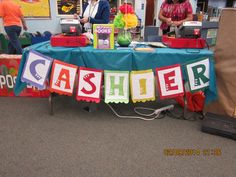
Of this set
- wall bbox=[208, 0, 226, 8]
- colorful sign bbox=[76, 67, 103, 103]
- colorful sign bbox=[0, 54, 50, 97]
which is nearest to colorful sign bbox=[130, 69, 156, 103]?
colorful sign bbox=[76, 67, 103, 103]

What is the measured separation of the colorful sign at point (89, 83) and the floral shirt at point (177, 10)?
45.4 inches

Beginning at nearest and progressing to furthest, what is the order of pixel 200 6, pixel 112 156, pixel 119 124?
pixel 112 156 < pixel 119 124 < pixel 200 6

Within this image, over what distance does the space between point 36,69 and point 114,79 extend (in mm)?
716

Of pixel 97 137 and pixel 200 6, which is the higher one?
pixel 200 6

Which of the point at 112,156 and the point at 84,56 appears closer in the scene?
the point at 112,156

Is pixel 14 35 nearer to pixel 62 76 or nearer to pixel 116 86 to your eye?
pixel 62 76

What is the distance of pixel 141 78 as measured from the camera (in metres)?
1.87

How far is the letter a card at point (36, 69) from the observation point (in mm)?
1887

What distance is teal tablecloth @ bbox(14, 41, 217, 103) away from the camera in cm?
183

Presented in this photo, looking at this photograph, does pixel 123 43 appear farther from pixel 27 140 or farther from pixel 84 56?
pixel 27 140

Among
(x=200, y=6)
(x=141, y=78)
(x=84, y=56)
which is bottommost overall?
(x=141, y=78)

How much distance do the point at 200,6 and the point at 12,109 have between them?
20.7ft

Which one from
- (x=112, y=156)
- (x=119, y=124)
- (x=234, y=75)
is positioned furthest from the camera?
(x=119, y=124)

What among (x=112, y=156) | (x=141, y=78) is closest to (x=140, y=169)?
(x=112, y=156)
